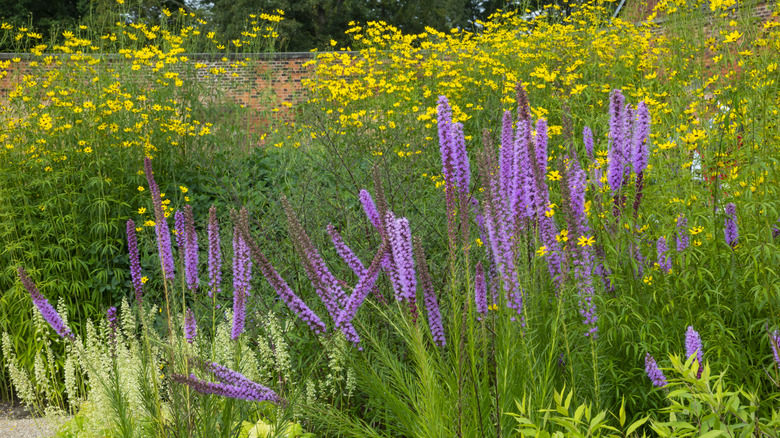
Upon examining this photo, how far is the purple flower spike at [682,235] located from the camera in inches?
113

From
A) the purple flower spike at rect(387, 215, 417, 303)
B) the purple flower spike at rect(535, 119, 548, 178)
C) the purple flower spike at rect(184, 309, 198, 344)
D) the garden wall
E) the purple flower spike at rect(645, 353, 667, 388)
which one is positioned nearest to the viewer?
the purple flower spike at rect(387, 215, 417, 303)

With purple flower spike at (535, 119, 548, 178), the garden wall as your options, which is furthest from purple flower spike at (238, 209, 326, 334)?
the garden wall

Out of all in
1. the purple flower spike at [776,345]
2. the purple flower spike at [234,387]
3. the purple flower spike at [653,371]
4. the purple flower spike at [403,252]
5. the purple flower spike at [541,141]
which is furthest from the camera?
the purple flower spike at [541,141]

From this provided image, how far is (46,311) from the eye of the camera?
2.97 metres

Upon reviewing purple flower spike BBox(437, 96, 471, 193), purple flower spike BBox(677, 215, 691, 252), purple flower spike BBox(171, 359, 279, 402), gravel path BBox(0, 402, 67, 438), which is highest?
purple flower spike BBox(437, 96, 471, 193)

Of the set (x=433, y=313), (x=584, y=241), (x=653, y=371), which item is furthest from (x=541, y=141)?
(x=653, y=371)

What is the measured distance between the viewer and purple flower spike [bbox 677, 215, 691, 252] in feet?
9.39

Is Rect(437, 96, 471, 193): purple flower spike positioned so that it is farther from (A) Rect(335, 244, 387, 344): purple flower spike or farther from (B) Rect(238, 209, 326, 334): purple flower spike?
(B) Rect(238, 209, 326, 334): purple flower spike

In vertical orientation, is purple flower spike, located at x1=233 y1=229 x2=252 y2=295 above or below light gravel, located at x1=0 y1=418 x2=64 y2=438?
above

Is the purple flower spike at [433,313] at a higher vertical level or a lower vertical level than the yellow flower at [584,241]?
lower

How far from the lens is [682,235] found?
2.96m

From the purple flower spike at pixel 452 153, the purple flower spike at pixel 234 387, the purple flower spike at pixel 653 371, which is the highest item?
the purple flower spike at pixel 452 153

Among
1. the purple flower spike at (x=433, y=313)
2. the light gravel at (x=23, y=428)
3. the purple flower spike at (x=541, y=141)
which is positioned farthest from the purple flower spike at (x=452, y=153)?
the light gravel at (x=23, y=428)

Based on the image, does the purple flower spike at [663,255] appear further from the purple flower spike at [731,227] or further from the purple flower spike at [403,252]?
the purple flower spike at [403,252]
